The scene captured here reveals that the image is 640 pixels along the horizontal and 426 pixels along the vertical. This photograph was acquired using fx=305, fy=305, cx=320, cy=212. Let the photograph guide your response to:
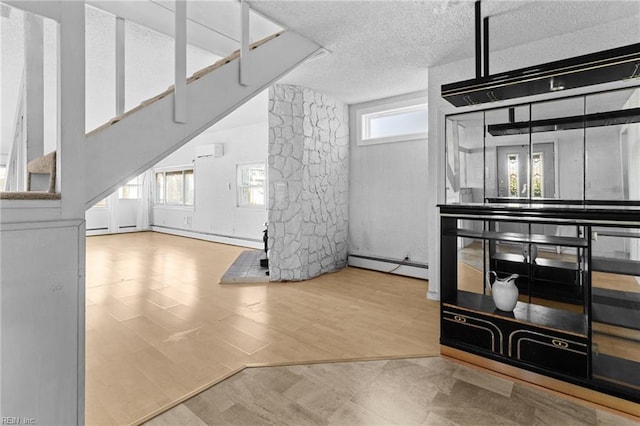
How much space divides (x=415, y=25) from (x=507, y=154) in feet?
4.95

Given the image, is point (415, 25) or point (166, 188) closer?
point (415, 25)

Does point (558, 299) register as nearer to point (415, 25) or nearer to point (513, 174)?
point (513, 174)

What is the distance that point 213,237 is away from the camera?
25.5ft

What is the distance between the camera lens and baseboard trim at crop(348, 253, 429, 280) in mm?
4480

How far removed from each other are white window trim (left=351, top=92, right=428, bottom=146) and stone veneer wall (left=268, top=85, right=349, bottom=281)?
1.35ft

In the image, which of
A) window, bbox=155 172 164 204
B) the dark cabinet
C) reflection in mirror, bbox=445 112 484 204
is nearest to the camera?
the dark cabinet

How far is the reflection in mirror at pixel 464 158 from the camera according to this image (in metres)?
3.20

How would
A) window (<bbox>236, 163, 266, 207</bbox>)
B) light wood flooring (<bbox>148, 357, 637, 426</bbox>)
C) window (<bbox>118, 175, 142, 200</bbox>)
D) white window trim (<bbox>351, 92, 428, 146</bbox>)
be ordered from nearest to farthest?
light wood flooring (<bbox>148, 357, 637, 426</bbox>)
white window trim (<bbox>351, 92, 428, 146</bbox>)
window (<bbox>236, 163, 266, 207</bbox>)
window (<bbox>118, 175, 142, 200</bbox>)

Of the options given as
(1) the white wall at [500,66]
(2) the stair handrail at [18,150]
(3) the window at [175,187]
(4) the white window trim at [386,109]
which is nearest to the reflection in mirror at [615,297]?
(1) the white wall at [500,66]

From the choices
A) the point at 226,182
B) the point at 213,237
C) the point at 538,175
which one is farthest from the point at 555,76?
the point at 213,237

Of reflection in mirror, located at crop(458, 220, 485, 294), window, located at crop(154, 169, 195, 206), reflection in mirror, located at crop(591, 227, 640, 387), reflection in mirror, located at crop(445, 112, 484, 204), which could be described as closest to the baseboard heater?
reflection in mirror, located at crop(445, 112, 484, 204)

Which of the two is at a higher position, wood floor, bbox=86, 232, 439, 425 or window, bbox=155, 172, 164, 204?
window, bbox=155, 172, 164, 204

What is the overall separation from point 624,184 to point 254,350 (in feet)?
10.8

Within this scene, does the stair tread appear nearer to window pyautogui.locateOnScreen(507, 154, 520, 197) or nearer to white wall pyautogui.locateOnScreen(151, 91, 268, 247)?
window pyautogui.locateOnScreen(507, 154, 520, 197)
